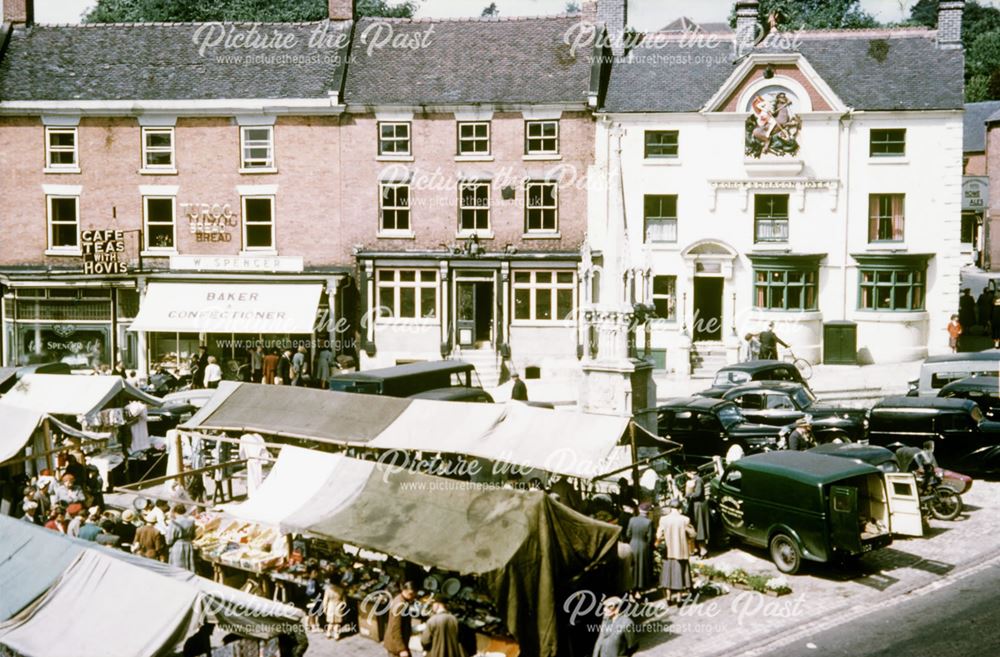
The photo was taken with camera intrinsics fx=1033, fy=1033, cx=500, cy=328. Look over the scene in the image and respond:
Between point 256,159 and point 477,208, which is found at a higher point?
point 256,159

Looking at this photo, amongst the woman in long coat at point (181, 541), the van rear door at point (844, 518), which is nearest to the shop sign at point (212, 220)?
the woman in long coat at point (181, 541)

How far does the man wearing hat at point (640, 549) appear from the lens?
16.0m

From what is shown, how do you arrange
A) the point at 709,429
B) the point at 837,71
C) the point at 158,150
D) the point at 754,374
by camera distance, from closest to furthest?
the point at 709,429, the point at 754,374, the point at 837,71, the point at 158,150

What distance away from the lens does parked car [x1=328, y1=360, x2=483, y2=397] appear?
23984 millimetres

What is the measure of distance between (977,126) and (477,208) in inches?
1487

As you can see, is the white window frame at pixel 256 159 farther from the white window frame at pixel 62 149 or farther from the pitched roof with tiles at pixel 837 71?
the pitched roof with tiles at pixel 837 71

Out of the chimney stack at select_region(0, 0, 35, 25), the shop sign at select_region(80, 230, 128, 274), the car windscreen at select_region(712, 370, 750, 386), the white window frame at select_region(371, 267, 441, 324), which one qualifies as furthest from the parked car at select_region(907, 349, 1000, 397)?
the chimney stack at select_region(0, 0, 35, 25)

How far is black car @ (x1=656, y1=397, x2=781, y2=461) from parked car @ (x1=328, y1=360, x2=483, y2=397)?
517cm

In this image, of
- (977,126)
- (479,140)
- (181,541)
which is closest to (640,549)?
(181,541)

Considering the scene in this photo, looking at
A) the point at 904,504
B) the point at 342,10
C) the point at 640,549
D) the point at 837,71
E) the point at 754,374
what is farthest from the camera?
the point at 342,10

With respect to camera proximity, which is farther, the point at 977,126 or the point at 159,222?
the point at 977,126

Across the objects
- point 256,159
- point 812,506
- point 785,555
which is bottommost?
point 785,555

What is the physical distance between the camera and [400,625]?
14055mm

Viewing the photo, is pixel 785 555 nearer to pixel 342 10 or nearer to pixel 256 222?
pixel 256 222
